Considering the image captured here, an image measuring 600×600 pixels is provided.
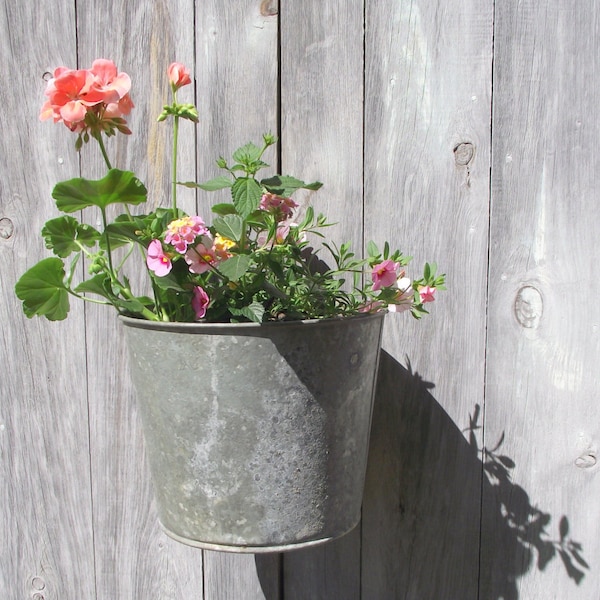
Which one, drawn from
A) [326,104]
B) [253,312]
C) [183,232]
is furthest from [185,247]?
[326,104]

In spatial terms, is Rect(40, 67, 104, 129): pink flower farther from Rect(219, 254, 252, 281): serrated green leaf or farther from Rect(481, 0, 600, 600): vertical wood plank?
Rect(481, 0, 600, 600): vertical wood plank

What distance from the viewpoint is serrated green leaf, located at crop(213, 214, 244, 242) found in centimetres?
92

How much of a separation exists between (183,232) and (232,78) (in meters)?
0.47

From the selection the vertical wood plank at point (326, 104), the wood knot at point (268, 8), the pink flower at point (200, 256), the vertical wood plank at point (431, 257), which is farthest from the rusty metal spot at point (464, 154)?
the pink flower at point (200, 256)

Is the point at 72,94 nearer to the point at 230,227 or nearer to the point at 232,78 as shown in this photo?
the point at 230,227

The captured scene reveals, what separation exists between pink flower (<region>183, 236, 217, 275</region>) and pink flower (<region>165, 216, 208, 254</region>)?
0.02 metres

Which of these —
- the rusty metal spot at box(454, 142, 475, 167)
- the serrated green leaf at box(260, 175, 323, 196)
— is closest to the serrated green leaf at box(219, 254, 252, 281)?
the serrated green leaf at box(260, 175, 323, 196)

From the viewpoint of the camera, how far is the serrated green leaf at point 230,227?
92cm

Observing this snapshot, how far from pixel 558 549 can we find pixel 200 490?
2.17ft

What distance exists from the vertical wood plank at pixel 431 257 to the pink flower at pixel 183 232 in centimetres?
42

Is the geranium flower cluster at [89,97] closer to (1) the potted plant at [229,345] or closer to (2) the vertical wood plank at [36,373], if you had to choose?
(1) the potted plant at [229,345]

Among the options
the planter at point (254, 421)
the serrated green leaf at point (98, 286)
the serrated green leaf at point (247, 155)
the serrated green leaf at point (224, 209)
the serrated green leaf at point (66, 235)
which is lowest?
the planter at point (254, 421)

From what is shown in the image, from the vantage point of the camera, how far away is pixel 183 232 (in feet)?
2.89

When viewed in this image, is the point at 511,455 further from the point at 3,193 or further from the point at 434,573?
the point at 3,193
